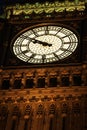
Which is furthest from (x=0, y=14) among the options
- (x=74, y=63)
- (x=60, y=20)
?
(x=74, y=63)

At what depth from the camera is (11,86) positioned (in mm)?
20016

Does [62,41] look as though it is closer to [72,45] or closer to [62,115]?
[72,45]

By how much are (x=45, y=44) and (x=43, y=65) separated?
1.22m

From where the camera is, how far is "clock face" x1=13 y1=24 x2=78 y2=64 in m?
21.3

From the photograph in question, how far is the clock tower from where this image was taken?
739 inches

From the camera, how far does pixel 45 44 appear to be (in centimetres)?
2162

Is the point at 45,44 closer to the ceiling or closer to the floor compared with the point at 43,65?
closer to the ceiling

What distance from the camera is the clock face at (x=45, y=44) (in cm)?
2131

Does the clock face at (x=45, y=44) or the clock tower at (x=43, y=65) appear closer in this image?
the clock tower at (x=43, y=65)

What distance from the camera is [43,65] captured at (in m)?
20.6

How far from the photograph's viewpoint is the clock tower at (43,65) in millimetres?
18781

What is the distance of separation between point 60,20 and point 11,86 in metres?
3.95

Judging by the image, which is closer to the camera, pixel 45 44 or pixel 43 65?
pixel 43 65

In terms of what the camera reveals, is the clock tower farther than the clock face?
No
